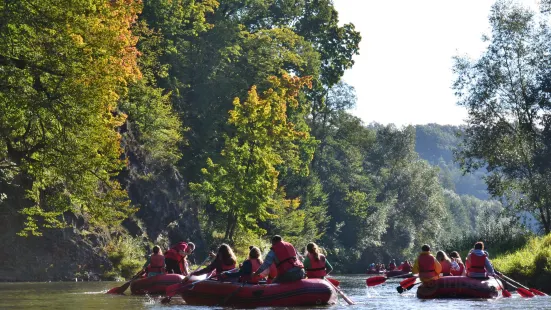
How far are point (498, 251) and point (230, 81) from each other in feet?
81.2

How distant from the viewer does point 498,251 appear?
41.1 m

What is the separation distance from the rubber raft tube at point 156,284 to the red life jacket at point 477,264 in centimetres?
896

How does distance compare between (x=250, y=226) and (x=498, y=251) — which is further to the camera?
(x=250, y=226)

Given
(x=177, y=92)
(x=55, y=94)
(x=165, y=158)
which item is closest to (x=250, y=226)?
(x=165, y=158)

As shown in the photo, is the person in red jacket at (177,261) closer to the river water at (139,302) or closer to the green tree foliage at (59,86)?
the river water at (139,302)

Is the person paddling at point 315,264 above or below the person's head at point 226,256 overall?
below

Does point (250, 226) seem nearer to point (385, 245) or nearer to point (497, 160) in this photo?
point (497, 160)

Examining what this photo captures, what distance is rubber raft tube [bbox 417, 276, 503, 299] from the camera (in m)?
25.7

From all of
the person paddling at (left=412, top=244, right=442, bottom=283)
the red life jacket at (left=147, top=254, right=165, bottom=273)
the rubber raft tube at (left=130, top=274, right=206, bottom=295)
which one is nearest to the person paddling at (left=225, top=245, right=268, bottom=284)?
the rubber raft tube at (left=130, top=274, right=206, bottom=295)

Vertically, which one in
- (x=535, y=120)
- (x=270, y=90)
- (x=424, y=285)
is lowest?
(x=424, y=285)

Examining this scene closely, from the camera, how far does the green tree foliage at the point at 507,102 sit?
4831cm

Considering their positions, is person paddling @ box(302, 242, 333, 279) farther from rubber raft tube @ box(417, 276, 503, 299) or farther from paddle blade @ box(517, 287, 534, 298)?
paddle blade @ box(517, 287, 534, 298)

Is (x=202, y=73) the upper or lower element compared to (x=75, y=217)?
upper

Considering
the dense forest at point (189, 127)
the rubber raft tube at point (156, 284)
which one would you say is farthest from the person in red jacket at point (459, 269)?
the dense forest at point (189, 127)
